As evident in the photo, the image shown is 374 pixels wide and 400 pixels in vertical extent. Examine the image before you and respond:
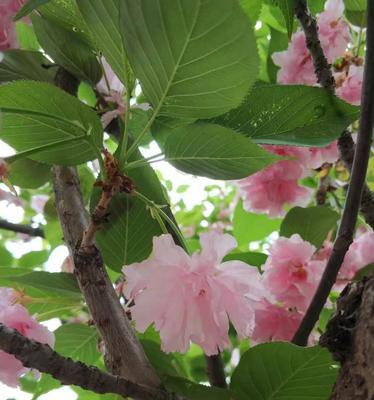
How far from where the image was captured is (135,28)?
21.0 inches

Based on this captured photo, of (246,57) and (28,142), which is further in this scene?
(28,142)

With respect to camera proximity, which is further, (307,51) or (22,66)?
(307,51)

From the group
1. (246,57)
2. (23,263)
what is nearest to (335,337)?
(246,57)

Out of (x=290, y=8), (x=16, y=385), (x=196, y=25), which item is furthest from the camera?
(x=290, y=8)

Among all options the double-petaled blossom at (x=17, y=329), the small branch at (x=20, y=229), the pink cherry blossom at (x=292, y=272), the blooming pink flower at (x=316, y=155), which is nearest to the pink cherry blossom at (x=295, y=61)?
the blooming pink flower at (x=316, y=155)

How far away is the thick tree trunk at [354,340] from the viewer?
0.56m

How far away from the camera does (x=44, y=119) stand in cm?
67

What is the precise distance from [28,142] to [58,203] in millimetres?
106

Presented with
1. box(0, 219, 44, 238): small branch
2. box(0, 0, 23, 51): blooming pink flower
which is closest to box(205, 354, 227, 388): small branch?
box(0, 0, 23, 51): blooming pink flower

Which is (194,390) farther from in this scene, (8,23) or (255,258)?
(8,23)

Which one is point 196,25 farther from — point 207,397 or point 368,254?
point 368,254

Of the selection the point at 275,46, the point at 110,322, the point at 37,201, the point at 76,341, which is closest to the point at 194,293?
the point at 110,322

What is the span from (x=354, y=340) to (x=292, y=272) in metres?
0.32

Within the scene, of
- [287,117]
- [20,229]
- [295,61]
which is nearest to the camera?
[287,117]
